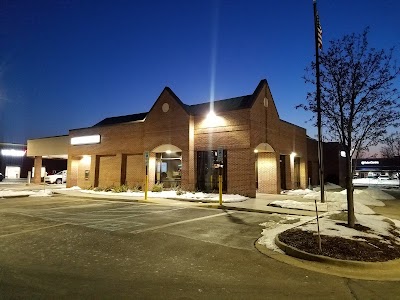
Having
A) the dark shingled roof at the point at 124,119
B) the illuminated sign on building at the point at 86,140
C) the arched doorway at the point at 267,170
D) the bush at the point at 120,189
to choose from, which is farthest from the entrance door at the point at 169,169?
the dark shingled roof at the point at 124,119

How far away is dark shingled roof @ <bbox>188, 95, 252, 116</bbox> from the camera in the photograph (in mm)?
21809

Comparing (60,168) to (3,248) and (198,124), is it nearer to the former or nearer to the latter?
(198,124)

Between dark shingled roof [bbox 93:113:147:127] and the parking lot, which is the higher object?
dark shingled roof [bbox 93:113:147:127]

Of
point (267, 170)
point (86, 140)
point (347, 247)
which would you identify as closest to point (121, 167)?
point (86, 140)

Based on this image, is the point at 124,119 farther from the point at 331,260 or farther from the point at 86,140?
the point at 331,260

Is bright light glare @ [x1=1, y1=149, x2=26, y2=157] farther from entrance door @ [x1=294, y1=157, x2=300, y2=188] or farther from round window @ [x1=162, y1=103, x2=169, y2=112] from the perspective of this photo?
entrance door @ [x1=294, y1=157, x2=300, y2=188]

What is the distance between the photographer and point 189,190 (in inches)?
870

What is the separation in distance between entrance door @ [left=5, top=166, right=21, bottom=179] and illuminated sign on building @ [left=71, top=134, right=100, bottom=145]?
1344 inches

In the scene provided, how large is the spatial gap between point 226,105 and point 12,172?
170ft

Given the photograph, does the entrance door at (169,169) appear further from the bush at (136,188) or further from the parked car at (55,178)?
the parked car at (55,178)

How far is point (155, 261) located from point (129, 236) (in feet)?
8.75

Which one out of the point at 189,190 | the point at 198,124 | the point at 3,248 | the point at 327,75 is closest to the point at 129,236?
the point at 3,248

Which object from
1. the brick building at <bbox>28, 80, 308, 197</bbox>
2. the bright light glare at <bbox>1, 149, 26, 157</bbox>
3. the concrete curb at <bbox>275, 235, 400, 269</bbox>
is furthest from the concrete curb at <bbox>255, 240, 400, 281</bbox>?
the bright light glare at <bbox>1, 149, 26, 157</bbox>

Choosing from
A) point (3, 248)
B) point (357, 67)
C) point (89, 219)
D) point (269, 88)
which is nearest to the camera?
point (3, 248)
